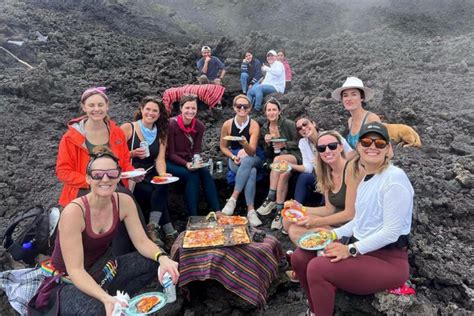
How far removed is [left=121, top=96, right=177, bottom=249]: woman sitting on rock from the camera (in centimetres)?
475

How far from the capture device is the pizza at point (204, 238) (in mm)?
3602

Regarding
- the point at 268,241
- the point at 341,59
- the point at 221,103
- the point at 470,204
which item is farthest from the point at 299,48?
the point at 268,241

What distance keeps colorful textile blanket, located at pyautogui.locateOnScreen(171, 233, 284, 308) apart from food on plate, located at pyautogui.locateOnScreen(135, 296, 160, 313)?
0.67 metres

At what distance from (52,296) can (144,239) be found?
80cm

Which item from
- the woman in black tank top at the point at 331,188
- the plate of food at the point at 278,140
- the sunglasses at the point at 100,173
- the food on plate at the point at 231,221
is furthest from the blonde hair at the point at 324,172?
the sunglasses at the point at 100,173

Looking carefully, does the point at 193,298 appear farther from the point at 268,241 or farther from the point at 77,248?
the point at 77,248

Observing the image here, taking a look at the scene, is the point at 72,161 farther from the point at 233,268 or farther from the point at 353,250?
the point at 353,250

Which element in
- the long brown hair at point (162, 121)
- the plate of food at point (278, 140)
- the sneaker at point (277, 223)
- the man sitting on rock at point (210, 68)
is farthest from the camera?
the man sitting on rock at point (210, 68)

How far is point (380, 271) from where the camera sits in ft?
9.14

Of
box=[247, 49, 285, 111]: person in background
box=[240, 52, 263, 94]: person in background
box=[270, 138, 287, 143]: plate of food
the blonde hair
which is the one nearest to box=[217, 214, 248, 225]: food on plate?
the blonde hair

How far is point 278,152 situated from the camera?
5.39m

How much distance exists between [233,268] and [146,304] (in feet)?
3.19

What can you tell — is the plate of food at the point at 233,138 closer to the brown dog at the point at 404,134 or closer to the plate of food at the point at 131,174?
the plate of food at the point at 131,174

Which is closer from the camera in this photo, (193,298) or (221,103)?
(193,298)
